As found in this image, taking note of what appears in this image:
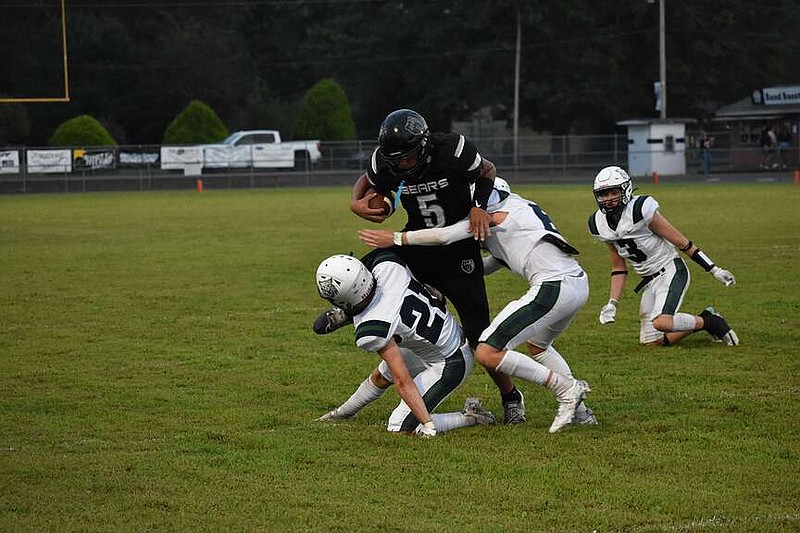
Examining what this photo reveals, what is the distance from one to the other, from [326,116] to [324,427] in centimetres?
4705

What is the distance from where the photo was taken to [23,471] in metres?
6.42

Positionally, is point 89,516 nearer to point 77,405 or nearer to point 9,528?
point 9,528

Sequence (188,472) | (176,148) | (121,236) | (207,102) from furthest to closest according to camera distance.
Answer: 1. (207,102)
2. (176,148)
3. (121,236)
4. (188,472)

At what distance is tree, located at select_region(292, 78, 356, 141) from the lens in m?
53.7

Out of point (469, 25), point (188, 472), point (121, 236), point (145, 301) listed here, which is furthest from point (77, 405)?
point (469, 25)

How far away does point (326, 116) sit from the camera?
2117 inches

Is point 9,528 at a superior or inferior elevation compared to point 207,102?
inferior

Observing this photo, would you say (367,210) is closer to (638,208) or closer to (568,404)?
(568,404)

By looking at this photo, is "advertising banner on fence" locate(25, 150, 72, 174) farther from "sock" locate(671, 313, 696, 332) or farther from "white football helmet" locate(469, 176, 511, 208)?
"white football helmet" locate(469, 176, 511, 208)

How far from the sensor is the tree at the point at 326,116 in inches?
2115

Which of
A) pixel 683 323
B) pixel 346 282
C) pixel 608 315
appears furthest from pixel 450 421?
pixel 683 323

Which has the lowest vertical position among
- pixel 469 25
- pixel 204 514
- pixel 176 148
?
pixel 204 514

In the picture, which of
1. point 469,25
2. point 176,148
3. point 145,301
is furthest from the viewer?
point 469,25

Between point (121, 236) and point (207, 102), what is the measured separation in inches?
1758
